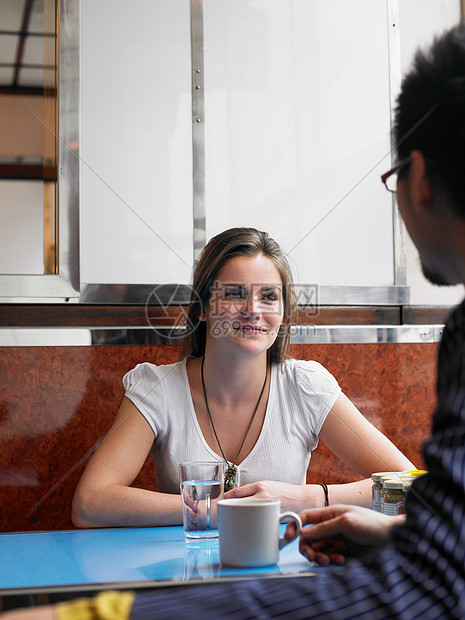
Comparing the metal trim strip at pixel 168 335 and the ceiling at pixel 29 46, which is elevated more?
the ceiling at pixel 29 46

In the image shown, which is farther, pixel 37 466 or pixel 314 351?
pixel 314 351

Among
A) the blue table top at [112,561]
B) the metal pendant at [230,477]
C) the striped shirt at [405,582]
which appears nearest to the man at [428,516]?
the striped shirt at [405,582]

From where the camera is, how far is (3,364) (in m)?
1.57

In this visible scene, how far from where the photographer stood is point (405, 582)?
0.42 m

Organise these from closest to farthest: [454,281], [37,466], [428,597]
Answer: [428,597] → [454,281] → [37,466]

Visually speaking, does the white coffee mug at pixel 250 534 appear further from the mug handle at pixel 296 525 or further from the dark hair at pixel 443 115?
the dark hair at pixel 443 115

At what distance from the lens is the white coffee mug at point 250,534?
77cm

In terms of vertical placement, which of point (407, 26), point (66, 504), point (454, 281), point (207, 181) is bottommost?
point (66, 504)

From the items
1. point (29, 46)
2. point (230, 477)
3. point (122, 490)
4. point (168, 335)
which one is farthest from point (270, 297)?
point (29, 46)

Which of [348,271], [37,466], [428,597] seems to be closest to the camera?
[428,597]

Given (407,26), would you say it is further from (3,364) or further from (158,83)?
(3,364)

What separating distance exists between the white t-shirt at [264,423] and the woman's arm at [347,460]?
0.03 meters

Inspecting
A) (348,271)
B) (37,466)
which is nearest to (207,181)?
(348,271)

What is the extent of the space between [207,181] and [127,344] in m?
0.47
